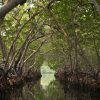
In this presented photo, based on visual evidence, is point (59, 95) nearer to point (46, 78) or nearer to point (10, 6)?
point (10, 6)

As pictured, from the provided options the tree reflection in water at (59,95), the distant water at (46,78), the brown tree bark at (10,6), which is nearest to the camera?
the brown tree bark at (10,6)

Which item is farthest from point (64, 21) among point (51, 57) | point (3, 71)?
point (51, 57)

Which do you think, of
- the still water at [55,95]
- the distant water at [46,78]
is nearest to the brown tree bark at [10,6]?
the still water at [55,95]

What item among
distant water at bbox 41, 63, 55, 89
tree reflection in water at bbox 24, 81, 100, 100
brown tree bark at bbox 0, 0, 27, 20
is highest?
brown tree bark at bbox 0, 0, 27, 20

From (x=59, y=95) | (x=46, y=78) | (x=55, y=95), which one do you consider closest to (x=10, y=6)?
(x=59, y=95)

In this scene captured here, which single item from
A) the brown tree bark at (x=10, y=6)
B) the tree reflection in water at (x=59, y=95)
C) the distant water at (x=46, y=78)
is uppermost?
the brown tree bark at (x=10, y=6)

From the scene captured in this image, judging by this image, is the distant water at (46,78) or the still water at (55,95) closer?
the still water at (55,95)

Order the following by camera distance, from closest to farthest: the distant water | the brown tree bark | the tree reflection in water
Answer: the brown tree bark → the tree reflection in water → the distant water

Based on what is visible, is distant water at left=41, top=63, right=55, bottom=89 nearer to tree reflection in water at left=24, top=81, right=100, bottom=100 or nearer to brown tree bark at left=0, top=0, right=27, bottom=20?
tree reflection in water at left=24, top=81, right=100, bottom=100

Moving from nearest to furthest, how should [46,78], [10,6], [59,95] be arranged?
[10,6] → [59,95] → [46,78]

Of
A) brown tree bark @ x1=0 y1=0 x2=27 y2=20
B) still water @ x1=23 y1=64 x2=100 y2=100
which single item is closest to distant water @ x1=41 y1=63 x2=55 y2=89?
still water @ x1=23 y1=64 x2=100 y2=100

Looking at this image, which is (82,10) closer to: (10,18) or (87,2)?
(87,2)

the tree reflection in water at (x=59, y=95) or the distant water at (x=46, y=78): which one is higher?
the distant water at (x=46, y=78)

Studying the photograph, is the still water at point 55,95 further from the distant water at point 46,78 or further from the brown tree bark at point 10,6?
the brown tree bark at point 10,6
